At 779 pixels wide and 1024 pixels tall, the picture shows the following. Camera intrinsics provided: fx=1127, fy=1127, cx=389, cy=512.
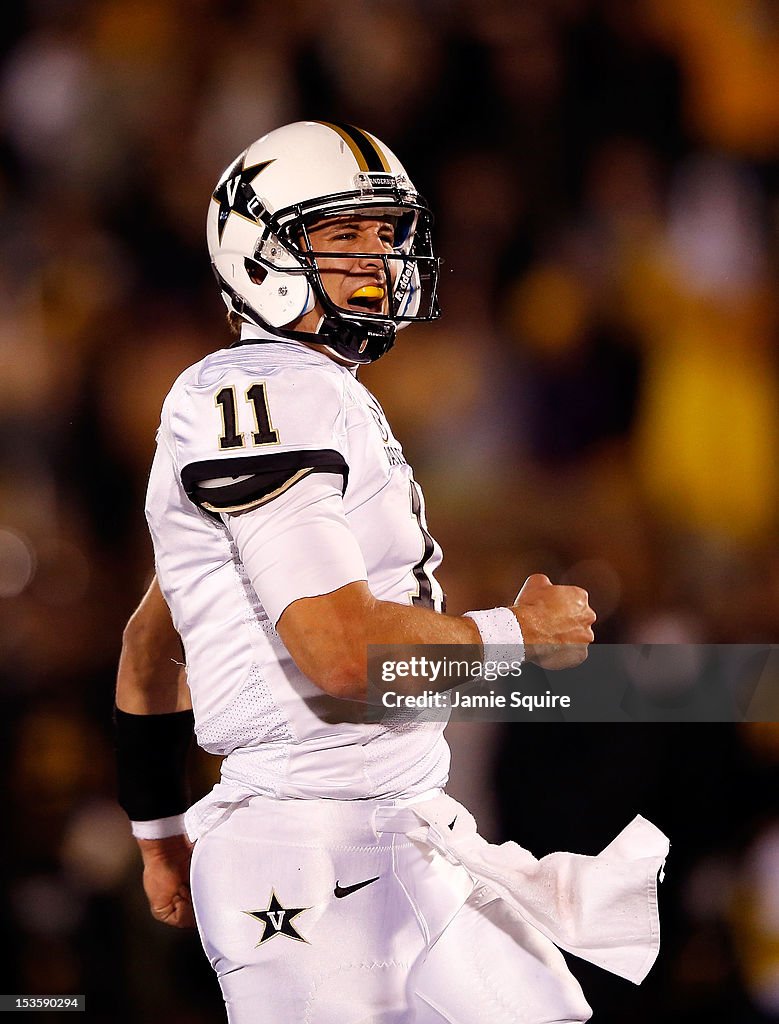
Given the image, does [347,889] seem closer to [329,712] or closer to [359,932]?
[359,932]

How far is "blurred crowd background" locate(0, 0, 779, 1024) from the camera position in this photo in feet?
7.86

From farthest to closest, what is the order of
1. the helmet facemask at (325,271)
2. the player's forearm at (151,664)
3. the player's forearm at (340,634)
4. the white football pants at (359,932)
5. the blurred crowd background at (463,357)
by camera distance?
the blurred crowd background at (463,357)
the player's forearm at (151,664)
the helmet facemask at (325,271)
the white football pants at (359,932)
the player's forearm at (340,634)

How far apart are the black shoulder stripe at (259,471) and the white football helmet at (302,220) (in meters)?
0.33

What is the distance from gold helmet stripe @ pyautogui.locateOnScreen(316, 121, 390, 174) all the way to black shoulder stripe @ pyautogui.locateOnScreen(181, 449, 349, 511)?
0.52 meters

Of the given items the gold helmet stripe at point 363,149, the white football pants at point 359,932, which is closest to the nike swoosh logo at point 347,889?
the white football pants at point 359,932

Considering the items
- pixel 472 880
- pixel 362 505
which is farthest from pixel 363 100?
pixel 472 880

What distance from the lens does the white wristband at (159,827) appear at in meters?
1.88

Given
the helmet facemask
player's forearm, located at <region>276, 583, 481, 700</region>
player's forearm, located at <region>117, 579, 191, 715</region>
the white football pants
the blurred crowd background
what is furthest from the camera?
the blurred crowd background

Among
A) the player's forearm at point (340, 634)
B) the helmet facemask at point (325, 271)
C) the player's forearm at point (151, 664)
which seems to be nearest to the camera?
the player's forearm at point (340, 634)

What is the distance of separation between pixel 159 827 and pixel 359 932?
613mm

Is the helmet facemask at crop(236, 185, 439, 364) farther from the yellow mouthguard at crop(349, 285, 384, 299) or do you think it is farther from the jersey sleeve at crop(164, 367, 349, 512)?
the jersey sleeve at crop(164, 367, 349, 512)

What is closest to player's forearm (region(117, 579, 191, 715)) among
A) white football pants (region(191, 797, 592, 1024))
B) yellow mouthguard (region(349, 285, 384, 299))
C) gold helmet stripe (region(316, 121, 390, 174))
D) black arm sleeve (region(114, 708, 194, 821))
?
black arm sleeve (region(114, 708, 194, 821))

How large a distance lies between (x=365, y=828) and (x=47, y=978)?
1.33 m

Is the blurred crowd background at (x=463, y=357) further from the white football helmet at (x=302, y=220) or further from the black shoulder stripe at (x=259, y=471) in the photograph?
the black shoulder stripe at (x=259, y=471)
